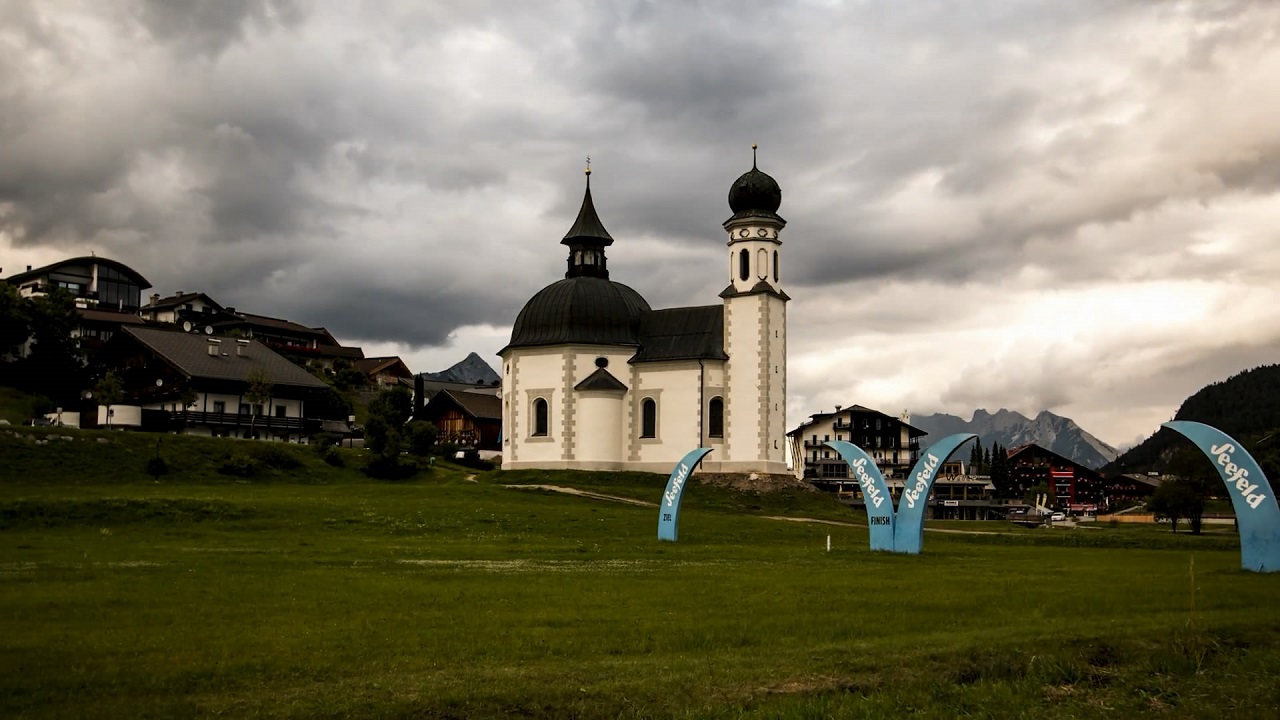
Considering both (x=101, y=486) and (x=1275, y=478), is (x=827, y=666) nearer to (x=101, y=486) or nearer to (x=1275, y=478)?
(x=101, y=486)

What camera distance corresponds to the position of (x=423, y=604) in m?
21.6

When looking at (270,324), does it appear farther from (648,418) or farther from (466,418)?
(648,418)

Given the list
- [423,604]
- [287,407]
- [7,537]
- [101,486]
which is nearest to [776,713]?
[423,604]

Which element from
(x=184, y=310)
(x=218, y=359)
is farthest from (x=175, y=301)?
(x=218, y=359)

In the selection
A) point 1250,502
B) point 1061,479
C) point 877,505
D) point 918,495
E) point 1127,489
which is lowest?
point 1127,489

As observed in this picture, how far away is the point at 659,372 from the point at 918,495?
37138 mm

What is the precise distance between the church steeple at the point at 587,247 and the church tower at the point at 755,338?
10.5m

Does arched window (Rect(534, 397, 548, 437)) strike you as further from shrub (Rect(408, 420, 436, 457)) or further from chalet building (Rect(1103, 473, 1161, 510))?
chalet building (Rect(1103, 473, 1161, 510))

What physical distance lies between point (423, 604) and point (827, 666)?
339 inches

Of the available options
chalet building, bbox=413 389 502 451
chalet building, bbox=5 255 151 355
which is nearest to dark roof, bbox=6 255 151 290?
chalet building, bbox=5 255 151 355

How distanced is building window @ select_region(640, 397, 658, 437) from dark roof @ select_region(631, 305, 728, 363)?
257 centimetres

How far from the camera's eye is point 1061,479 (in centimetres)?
15150

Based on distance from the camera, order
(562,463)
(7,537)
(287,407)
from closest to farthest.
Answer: (7,537) < (562,463) < (287,407)

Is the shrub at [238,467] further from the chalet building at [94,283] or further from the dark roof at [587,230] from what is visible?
the chalet building at [94,283]
